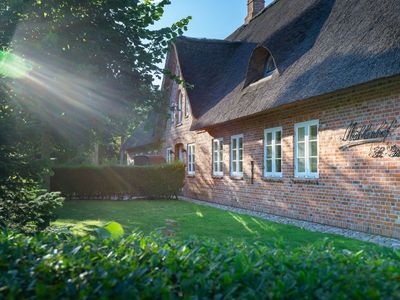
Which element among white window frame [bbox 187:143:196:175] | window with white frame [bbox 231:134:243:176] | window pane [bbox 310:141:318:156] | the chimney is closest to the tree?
window pane [bbox 310:141:318:156]

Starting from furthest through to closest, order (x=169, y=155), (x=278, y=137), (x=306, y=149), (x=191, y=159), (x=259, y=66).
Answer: (x=169, y=155)
(x=191, y=159)
(x=259, y=66)
(x=278, y=137)
(x=306, y=149)

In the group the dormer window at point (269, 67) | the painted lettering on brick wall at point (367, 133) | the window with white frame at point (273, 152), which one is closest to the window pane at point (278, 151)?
the window with white frame at point (273, 152)

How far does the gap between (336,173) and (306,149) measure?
1262mm

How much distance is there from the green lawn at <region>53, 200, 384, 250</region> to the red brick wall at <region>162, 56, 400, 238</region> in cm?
88

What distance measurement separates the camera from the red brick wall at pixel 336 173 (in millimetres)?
7848

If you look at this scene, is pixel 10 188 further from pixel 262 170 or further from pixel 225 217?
pixel 262 170

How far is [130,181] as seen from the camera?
1769 centimetres

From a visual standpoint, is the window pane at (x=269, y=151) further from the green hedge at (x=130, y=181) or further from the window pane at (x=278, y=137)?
the green hedge at (x=130, y=181)

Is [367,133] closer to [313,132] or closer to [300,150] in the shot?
[313,132]

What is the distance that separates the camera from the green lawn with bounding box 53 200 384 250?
788 cm

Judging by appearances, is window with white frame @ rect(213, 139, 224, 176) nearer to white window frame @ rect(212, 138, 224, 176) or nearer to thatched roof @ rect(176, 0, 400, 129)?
white window frame @ rect(212, 138, 224, 176)

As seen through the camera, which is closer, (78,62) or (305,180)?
→ (78,62)

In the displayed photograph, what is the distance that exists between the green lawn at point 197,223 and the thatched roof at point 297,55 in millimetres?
2880

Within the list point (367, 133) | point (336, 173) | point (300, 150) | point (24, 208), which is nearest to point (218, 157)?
point (300, 150)
